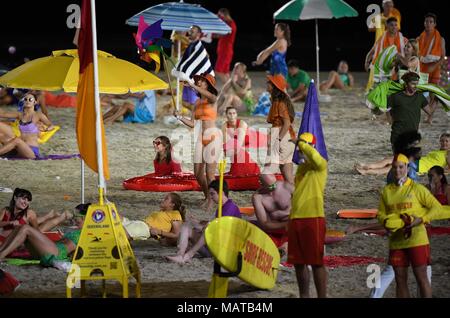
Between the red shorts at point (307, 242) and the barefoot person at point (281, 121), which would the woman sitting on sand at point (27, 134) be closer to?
the barefoot person at point (281, 121)

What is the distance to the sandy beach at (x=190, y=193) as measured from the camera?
9414 millimetres

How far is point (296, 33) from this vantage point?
32.5 meters

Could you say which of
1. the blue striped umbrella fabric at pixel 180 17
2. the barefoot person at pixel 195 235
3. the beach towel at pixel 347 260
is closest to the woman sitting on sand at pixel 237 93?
the blue striped umbrella fabric at pixel 180 17

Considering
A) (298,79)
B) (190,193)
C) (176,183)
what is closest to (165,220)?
(190,193)

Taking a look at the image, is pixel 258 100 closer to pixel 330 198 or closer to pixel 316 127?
pixel 330 198

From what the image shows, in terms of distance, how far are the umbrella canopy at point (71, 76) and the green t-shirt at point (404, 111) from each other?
2.63m

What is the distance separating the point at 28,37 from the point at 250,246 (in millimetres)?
23220

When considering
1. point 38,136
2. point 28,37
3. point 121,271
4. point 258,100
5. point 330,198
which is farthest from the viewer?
point 28,37

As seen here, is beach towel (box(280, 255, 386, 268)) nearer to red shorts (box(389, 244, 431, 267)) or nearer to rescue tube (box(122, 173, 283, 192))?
red shorts (box(389, 244, 431, 267))

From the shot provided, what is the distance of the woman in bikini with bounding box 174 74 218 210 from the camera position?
12555mm

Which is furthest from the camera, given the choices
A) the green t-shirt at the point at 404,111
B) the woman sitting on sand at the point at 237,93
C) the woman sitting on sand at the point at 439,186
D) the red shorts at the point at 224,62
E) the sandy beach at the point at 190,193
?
the red shorts at the point at 224,62

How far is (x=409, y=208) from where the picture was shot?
8.38m

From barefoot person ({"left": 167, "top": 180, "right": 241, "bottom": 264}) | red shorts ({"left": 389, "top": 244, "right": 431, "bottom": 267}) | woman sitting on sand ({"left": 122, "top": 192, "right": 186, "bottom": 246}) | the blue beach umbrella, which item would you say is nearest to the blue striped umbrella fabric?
the blue beach umbrella
